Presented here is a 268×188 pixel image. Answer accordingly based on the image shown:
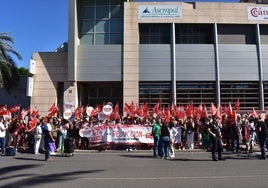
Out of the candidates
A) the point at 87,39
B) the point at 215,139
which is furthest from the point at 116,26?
the point at 215,139

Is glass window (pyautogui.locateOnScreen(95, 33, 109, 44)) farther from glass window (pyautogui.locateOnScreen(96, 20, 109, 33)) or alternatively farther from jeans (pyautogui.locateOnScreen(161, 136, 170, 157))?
jeans (pyautogui.locateOnScreen(161, 136, 170, 157))

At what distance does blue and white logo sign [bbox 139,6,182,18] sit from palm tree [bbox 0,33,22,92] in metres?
10.7

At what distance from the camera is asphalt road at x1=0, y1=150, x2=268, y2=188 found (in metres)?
9.70

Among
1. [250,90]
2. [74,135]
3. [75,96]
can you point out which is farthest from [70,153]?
[250,90]

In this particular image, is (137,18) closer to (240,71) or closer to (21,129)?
(240,71)

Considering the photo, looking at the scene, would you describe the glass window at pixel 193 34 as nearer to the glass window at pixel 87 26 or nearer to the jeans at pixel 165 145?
the glass window at pixel 87 26

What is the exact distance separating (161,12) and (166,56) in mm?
3385

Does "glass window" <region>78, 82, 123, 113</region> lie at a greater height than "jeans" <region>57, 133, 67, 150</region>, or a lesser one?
greater

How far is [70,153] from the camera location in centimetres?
1691

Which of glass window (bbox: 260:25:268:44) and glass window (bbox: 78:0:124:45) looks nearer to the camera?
glass window (bbox: 78:0:124:45)

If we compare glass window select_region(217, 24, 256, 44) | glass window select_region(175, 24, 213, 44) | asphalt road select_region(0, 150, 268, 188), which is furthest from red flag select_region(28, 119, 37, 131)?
glass window select_region(217, 24, 256, 44)

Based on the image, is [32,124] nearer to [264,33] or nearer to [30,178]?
[30,178]

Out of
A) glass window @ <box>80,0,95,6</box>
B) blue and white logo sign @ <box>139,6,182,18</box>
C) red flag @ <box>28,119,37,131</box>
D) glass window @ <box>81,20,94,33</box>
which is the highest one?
glass window @ <box>80,0,95,6</box>

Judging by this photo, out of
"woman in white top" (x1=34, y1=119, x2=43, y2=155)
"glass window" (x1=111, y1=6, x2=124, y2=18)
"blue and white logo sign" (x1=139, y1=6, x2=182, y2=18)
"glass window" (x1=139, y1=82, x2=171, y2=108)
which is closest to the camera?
"woman in white top" (x1=34, y1=119, x2=43, y2=155)
